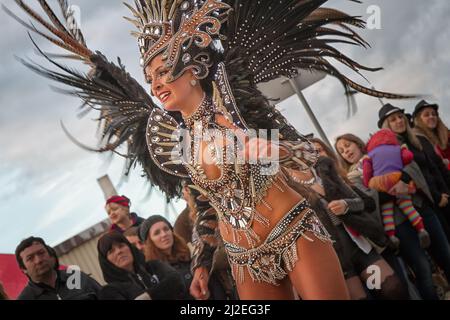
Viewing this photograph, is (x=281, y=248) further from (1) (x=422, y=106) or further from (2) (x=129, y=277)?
(1) (x=422, y=106)

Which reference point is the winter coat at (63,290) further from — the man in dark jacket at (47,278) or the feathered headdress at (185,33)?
the feathered headdress at (185,33)

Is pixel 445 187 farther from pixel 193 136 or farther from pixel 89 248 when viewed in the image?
pixel 89 248

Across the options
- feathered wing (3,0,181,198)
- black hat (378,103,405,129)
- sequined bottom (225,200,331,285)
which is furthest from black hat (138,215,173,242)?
black hat (378,103,405,129)

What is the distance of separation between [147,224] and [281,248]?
728 millimetres

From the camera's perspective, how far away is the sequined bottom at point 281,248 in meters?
1.90

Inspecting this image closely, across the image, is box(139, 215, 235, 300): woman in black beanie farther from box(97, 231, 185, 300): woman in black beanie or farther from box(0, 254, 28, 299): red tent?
box(0, 254, 28, 299): red tent

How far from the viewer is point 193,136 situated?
6.90ft

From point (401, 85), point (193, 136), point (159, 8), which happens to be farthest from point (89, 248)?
point (401, 85)

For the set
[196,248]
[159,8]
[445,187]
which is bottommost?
[445,187]

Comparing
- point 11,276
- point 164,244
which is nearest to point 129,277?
point 164,244

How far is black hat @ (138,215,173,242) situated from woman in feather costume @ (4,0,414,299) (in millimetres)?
218

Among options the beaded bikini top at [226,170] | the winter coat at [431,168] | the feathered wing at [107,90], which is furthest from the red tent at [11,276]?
the winter coat at [431,168]

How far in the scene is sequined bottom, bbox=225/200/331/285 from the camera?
190 centimetres
